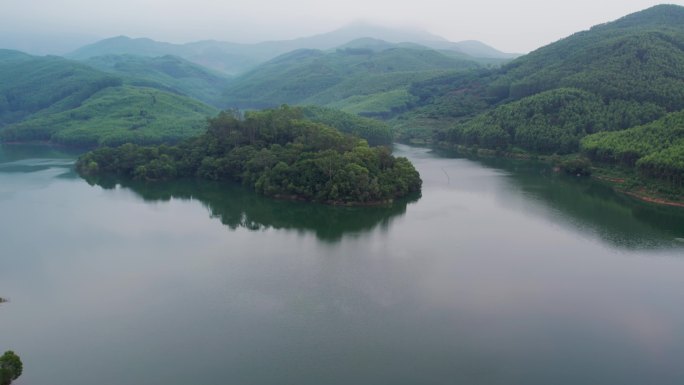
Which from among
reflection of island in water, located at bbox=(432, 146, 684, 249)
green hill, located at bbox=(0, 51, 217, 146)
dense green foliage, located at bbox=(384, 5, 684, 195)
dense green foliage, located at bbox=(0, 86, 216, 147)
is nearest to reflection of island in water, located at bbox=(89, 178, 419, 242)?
reflection of island in water, located at bbox=(432, 146, 684, 249)

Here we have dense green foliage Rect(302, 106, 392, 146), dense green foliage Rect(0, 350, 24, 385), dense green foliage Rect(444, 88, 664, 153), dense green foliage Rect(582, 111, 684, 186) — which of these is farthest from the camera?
dense green foliage Rect(302, 106, 392, 146)

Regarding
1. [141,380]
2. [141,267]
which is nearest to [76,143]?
[141,267]

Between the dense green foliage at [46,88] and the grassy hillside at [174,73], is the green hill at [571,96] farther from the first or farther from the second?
the grassy hillside at [174,73]

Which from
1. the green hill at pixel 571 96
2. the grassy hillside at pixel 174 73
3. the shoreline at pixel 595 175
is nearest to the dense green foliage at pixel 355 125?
the shoreline at pixel 595 175

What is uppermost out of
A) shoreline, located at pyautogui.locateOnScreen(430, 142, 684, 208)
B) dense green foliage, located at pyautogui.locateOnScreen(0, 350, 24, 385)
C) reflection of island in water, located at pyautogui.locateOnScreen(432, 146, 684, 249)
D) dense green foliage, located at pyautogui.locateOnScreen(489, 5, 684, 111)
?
dense green foliage, located at pyautogui.locateOnScreen(489, 5, 684, 111)

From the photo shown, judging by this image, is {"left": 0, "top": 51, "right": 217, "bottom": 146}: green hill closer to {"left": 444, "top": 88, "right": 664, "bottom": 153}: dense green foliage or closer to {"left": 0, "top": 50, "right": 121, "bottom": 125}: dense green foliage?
{"left": 0, "top": 50, "right": 121, "bottom": 125}: dense green foliage

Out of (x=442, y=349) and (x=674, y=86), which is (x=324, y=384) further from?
(x=674, y=86)
